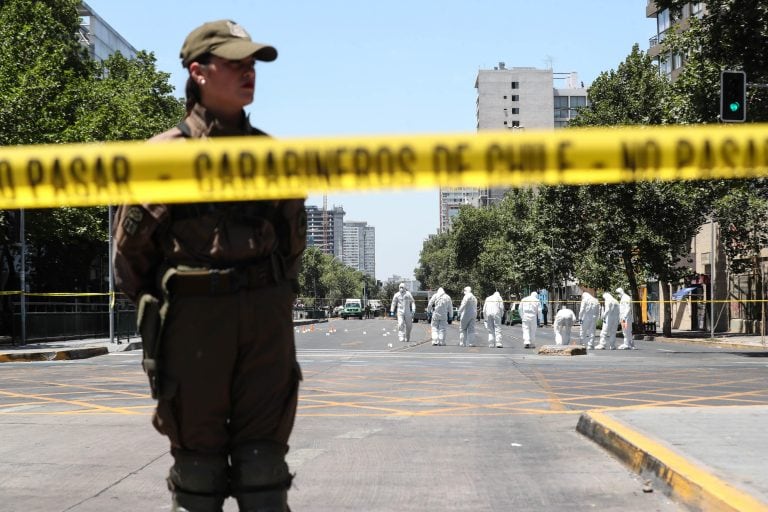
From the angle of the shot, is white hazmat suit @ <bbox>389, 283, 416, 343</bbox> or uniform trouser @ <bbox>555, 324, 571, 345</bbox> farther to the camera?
white hazmat suit @ <bbox>389, 283, 416, 343</bbox>

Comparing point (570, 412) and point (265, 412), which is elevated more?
point (265, 412)

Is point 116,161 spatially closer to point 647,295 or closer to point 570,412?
point 570,412

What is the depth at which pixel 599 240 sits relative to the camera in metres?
43.6

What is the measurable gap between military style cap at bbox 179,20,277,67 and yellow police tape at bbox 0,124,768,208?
0.26 metres

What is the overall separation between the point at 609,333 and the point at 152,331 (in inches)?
1082

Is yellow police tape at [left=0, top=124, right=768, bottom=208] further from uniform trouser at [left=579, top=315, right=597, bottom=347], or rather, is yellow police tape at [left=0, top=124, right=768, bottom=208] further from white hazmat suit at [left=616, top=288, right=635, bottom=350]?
white hazmat suit at [left=616, top=288, right=635, bottom=350]

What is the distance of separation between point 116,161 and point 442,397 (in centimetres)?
887

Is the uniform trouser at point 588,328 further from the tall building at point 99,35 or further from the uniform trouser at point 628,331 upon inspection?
the tall building at point 99,35

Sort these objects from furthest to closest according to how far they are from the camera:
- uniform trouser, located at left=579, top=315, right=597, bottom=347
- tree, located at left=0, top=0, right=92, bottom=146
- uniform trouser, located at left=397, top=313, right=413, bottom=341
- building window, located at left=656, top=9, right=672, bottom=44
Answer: building window, located at left=656, top=9, right=672, bottom=44 < uniform trouser, located at left=397, top=313, right=413, bottom=341 < uniform trouser, located at left=579, top=315, right=597, bottom=347 < tree, located at left=0, top=0, right=92, bottom=146

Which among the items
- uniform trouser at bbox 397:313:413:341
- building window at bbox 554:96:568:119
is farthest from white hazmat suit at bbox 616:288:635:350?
building window at bbox 554:96:568:119

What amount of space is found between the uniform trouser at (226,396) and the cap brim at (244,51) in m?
0.71

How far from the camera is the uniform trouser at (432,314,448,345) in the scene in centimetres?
2984

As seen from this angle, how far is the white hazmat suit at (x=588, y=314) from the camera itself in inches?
1121

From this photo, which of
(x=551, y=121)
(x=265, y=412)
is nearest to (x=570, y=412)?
(x=265, y=412)
